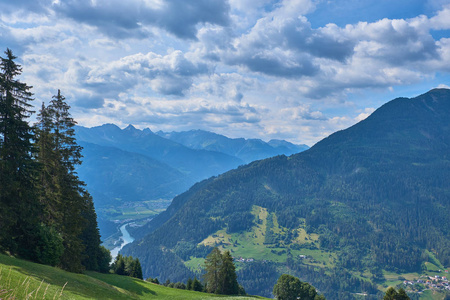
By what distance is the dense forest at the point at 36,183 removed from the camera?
35938 millimetres

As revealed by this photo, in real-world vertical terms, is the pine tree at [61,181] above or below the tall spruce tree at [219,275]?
above

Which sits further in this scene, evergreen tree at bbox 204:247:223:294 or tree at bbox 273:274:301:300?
tree at bbox 273:274:301:300

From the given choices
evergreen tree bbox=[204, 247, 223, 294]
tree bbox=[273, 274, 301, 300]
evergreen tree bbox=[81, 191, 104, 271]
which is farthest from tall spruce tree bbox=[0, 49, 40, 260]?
tree bbox=[273, 274, 301, 300]

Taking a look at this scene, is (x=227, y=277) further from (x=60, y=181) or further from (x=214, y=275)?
(x=60, y=181)

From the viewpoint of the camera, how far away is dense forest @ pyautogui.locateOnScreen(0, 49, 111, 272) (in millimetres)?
35938

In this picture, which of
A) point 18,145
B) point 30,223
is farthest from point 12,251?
point 18,145

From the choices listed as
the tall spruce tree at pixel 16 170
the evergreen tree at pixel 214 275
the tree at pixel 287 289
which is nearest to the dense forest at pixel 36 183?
the tall spruce tree at pixel 16 170

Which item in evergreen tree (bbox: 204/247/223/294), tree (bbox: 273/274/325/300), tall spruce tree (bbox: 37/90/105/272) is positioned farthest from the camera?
tree (bbox: 273/274/325/300)

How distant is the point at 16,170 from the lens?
36.9 metres

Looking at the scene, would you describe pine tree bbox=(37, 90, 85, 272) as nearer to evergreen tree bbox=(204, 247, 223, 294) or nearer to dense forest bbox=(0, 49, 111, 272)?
dense forest bbox=(0, 49, 111, 272)

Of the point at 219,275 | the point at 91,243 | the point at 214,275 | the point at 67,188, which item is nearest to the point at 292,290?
the point at 219,275

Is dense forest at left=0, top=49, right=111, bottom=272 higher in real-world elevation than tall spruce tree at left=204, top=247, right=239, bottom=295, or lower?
higher

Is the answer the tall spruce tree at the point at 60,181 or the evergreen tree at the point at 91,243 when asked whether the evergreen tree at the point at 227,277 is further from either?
the tall spruce tree at the point at 60,181

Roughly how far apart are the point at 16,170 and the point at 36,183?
5409mm
